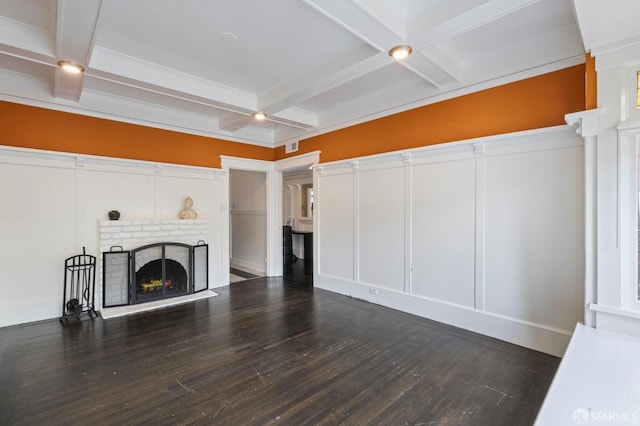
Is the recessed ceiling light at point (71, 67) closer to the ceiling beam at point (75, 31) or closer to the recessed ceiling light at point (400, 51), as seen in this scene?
the ceiling beam at point (75, 31)

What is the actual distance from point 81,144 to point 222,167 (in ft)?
6.71

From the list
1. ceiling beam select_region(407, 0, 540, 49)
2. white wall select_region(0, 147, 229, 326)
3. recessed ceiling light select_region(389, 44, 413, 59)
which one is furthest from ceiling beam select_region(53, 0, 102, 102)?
ceiling beam select_region(407, 0, 540, 49)

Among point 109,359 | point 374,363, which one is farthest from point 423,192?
point 109,359

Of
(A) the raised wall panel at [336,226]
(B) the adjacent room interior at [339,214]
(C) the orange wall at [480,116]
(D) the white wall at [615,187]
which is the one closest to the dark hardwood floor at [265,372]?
(B) the adjacent room interior at [339,214]

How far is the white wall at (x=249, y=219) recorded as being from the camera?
6477 mm

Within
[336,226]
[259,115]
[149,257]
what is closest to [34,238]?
[149,257]

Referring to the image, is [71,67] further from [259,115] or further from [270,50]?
[259,115]

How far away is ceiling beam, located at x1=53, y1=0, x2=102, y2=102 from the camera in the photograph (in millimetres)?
2139

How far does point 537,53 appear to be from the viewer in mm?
2891

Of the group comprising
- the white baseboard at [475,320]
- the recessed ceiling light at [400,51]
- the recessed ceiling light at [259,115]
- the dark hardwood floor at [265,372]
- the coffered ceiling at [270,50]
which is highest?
the coffered ceiling at [270,50]

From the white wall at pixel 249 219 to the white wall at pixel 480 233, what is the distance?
8.03ft

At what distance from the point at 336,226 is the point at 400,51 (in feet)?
9.44

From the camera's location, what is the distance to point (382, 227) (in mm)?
4277

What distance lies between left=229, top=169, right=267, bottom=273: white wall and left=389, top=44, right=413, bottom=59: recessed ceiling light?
410cm
